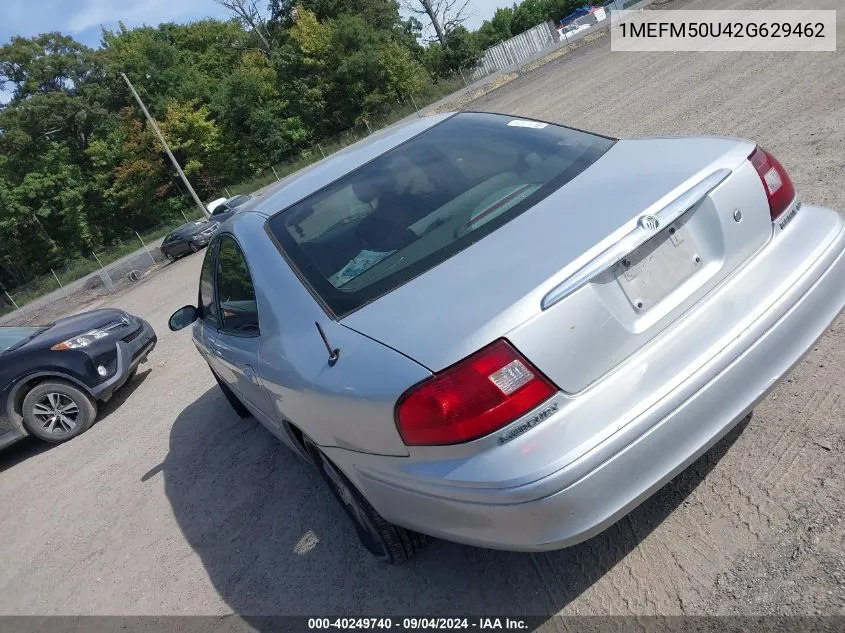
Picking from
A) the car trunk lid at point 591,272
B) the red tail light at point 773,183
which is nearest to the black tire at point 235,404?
the car trunk lid at point 591,272

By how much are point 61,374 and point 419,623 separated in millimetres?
5384

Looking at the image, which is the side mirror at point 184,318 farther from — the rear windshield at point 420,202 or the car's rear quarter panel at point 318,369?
the rear windshield at point 420,202

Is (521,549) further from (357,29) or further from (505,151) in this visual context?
(357,29)

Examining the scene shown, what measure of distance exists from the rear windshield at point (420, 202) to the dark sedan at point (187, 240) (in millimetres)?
22361

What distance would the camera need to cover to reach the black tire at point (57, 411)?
6559 mm

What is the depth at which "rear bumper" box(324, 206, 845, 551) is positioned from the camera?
6.59 feet

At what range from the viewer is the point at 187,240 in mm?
24922

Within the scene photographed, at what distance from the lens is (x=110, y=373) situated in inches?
273

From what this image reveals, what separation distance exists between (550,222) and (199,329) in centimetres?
294

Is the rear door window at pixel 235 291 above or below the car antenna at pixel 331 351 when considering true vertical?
above

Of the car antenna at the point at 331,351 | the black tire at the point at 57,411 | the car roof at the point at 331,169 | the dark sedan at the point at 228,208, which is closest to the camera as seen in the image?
the car antenna at the point at 331,351

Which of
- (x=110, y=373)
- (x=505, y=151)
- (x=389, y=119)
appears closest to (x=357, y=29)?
(x=389, y=119)

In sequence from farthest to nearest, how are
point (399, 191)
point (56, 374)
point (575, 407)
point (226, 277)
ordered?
point (56, 374) < point (226, 277) < point (399, 191) < point (575, 407)

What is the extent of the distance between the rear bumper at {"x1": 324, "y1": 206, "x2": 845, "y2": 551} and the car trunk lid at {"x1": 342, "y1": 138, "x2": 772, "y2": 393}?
0.21 metres
